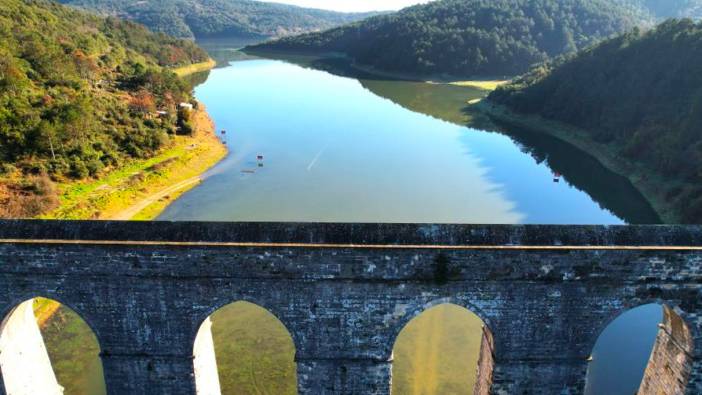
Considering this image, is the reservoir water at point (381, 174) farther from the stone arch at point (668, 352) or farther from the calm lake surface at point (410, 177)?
the stone arch at point (668, 352)

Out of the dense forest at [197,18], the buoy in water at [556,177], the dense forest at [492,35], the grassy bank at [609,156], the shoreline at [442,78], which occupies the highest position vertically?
the dense forest at [197,18]

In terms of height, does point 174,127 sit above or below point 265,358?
above

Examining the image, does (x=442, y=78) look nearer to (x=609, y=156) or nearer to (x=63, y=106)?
(x=609, y=156)

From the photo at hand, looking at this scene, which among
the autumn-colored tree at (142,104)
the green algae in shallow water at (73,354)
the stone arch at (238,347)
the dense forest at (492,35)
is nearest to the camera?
the stone arch at (238,347)

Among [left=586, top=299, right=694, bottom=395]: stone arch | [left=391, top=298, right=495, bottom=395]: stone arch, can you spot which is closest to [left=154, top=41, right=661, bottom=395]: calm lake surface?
[left=586, top=299, right=694, bottom=395]: stone arch

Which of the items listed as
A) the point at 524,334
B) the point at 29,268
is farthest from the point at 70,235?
the point at 524,334

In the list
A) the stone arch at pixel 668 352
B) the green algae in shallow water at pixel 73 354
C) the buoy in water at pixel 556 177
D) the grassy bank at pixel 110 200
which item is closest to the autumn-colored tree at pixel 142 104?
the grassy bank at pixel 110 200

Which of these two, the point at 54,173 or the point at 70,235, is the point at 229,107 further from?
the point at 70,235
